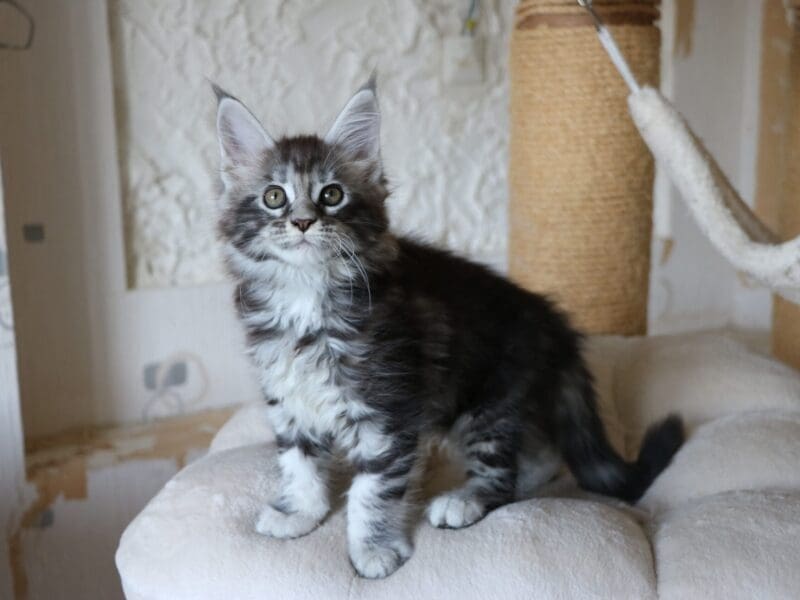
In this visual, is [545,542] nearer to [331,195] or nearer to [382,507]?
[382,507]

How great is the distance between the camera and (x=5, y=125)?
71.6 inches

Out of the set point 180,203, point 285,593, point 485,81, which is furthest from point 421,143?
point 285,593

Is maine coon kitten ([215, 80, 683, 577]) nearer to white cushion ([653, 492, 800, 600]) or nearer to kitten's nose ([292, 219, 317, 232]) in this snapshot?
kitten's nose ([292, 219, 317, 232])

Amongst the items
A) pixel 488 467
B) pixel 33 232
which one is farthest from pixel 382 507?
pixel 33 232

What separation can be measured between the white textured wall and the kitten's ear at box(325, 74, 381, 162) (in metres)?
0.64

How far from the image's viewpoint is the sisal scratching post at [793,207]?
6.15ft

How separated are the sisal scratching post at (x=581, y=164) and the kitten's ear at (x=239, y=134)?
0.77m

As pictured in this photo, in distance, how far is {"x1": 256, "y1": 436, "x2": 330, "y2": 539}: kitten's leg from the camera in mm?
1262

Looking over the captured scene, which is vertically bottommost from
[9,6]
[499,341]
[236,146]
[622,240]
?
[499,341]

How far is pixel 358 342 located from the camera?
1229 millimetres

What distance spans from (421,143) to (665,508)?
1.25m

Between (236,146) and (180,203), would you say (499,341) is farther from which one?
(180,203)

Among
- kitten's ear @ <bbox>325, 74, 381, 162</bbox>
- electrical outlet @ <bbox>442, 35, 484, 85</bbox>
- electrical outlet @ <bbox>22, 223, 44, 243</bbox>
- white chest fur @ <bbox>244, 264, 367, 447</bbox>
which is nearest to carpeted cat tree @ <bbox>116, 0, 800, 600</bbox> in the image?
white chest fur @ <bbox>244, 264, 367, 447</bbox>

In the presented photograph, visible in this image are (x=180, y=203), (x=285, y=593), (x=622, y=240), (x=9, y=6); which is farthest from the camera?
(x=180, y=203)
